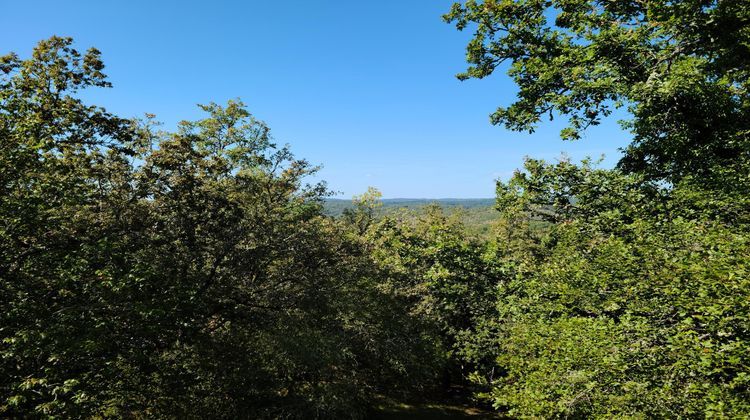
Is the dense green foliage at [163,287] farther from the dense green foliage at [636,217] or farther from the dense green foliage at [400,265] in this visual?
the dense green foliage at [636,217]

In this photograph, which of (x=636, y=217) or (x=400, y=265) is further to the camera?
(x=400, y=265)

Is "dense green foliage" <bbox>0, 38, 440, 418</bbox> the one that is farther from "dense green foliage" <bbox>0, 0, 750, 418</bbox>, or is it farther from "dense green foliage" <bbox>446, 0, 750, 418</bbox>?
"dense green foliage" <bbox>446, 0, 750, 418</bbox>

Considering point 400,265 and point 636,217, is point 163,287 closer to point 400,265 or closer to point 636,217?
point 400,265

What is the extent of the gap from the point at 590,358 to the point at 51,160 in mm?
14516

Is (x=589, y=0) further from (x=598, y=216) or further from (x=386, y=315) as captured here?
(x=386, y=315)

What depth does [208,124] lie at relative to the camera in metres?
23.8

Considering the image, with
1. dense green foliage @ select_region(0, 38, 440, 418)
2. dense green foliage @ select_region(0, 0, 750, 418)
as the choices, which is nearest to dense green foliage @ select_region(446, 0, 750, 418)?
dense green foliage @ select_region(0, 0, 750, 418)

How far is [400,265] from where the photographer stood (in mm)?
16625

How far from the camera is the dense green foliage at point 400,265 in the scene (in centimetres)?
765

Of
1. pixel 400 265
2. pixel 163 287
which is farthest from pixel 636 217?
pixel 163 287

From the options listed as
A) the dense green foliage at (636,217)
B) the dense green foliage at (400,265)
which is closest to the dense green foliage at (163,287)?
the dense green foliage at (400,265)

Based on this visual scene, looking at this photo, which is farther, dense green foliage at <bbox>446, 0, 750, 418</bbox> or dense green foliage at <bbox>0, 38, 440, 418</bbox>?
dense green foliage at <bbox>0, 38, 440, 418</bbox>

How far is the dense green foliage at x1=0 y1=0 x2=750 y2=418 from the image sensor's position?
7.65 metres

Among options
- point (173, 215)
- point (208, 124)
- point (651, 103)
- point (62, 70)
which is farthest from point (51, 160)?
point (651, 103)
